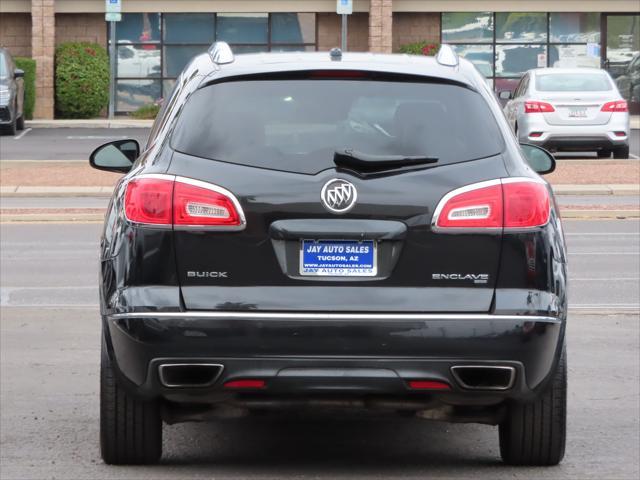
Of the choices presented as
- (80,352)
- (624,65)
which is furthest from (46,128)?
(80,352)

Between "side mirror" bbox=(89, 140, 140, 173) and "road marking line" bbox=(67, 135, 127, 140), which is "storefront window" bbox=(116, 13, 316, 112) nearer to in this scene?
"road marking line" bbox=(67, 135, 127, 140)

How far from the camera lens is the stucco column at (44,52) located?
38.8m

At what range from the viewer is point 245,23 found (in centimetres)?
4131

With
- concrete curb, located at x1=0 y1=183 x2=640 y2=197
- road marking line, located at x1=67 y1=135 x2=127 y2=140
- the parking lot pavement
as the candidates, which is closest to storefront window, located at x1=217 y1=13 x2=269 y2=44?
the parking lot pavement

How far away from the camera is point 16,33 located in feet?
135

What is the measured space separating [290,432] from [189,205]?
1685 mm

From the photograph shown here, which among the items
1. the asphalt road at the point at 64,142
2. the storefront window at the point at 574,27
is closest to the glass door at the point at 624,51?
the storefront window at the point at 574,27

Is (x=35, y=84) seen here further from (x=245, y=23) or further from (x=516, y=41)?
(x=516, y=41)

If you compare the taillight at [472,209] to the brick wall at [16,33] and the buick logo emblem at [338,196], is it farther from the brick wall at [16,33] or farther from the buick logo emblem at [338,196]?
the brick wall at [16,33]

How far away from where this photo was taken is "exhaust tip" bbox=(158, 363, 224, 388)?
18.7 feet

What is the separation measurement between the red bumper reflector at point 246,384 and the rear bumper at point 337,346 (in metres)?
0.02

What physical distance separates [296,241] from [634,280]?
782 cm

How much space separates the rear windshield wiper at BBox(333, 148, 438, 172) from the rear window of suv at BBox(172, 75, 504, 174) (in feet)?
0.10

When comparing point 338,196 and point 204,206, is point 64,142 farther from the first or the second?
point 338,196
